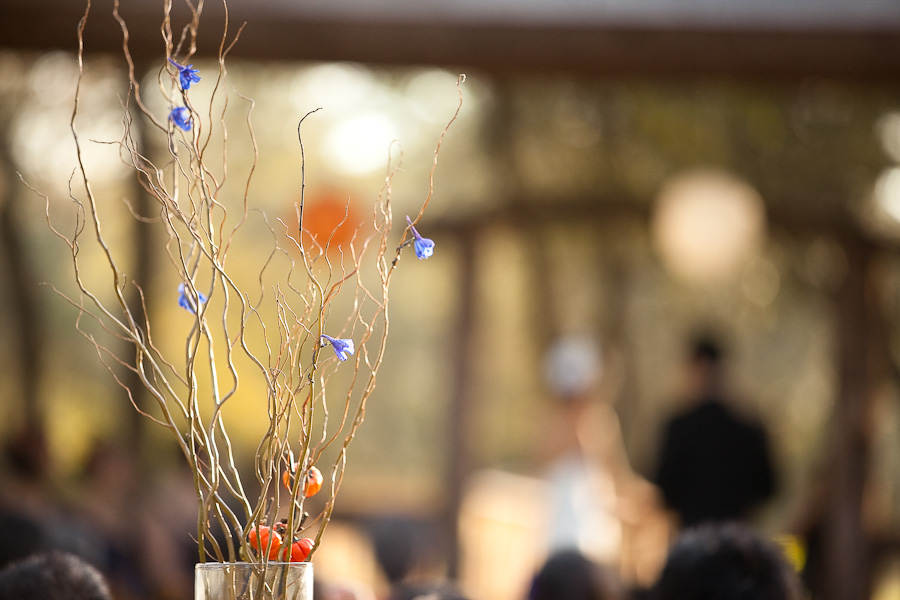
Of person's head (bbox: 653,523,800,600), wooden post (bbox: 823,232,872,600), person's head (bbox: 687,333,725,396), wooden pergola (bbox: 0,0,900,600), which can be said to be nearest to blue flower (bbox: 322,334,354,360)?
person's head (bbox: 653,523,800,600)

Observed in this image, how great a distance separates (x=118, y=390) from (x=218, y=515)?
19.3 ft

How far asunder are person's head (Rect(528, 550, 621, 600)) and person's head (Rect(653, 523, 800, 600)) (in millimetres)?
419

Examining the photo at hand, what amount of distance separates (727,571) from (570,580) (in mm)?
558

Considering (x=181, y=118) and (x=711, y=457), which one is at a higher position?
(x=181, y=118)

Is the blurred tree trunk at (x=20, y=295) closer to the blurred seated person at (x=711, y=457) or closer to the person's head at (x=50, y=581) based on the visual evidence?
the blurred seated person at (x=711, y=457)

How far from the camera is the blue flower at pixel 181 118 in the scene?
99cm

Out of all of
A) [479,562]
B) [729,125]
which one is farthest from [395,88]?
[479,562]

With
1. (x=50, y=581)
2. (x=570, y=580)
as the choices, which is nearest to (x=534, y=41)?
(x=570, y=580)

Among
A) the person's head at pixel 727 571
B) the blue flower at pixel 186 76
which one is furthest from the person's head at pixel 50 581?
the person's head at pixel 727 571

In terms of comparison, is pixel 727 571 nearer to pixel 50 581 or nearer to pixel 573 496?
pixel 50 581

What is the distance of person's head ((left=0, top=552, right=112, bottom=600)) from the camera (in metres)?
1.33

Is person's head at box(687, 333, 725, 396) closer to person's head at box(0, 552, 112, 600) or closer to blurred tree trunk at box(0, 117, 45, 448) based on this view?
person's head at box(0, 552, 112, 600)

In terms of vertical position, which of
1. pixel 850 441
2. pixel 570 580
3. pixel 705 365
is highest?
pixel 705 365

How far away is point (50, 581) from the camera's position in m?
1.35
